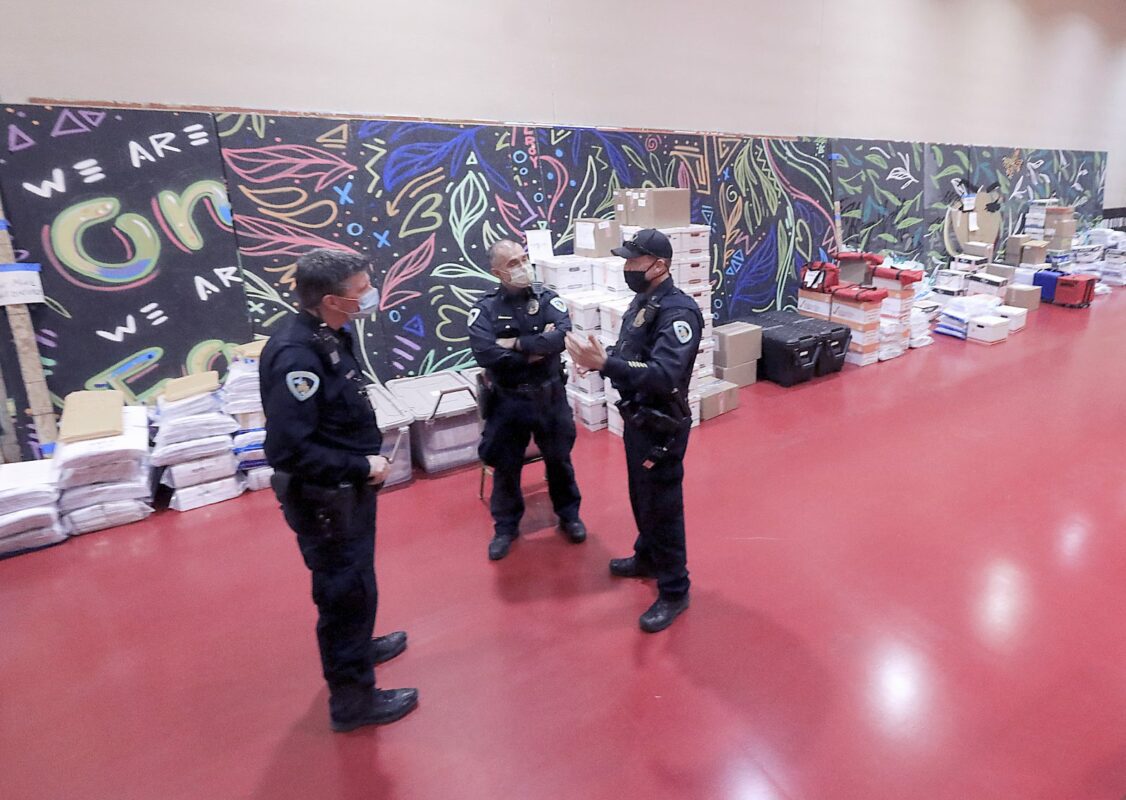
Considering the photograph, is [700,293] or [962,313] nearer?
[700,293]

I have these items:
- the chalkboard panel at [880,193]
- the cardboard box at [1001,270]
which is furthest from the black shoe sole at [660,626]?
the cardboard box at [1001,270]

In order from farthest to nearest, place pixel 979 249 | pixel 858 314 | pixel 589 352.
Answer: pixel 979 249 < pixel 858 314 < pixel 589 352

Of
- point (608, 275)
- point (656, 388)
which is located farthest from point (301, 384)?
point (608, 275)

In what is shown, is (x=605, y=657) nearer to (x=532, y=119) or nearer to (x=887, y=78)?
(x=532, y=119)

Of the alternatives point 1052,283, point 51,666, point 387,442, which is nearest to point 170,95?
point 387,442

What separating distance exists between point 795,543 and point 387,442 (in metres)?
2.58

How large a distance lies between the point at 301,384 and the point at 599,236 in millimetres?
3499

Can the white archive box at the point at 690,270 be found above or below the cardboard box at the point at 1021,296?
above

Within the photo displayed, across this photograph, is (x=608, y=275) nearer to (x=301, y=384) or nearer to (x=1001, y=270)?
(x=301, y=384)

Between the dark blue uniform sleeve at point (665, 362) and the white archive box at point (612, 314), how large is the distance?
2.09m

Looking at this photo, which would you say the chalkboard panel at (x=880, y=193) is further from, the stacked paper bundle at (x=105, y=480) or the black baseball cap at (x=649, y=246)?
the stacked paper bundle at (x=105, y=480)

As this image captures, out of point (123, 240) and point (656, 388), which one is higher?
point (123, 240)

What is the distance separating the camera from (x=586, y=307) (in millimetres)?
4602

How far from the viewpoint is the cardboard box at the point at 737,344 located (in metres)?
5.49
